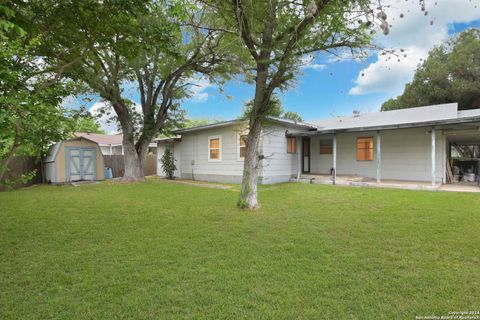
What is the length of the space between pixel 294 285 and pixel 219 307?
2.70 feet

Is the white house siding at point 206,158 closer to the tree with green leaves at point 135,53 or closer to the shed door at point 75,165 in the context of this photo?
the tree with green leaves at point 135,53

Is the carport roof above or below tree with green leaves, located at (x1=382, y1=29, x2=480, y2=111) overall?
below

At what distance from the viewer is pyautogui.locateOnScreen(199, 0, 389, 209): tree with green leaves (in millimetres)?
5176

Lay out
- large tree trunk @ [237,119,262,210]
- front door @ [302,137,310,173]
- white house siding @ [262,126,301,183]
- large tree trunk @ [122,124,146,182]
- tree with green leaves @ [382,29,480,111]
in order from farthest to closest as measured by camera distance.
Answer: tree with green leaves @ [382,29,480,111] → front door @ [302,137,310,173] → large tree trunk @ [122,124,146,182] → white house siding @ [262,126,301,183] → large tree trunk @ [237,119,262,210]

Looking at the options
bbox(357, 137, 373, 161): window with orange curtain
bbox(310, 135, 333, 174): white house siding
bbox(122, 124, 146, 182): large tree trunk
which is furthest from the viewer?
A: bbox(310, 135, 333, 174): white house siding

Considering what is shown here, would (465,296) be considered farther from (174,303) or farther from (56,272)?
(56,272)

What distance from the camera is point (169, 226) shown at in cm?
489

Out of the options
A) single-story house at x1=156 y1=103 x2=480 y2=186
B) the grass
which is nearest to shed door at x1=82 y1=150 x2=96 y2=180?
single-story house at x1=156 y1=103 x2=480 y2=186

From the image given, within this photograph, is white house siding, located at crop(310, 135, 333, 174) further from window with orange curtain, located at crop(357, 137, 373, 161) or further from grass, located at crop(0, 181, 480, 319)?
grass, located at crop(0, 181, 480, 319)

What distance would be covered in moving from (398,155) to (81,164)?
1564cm

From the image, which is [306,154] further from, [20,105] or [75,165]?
[20,105]

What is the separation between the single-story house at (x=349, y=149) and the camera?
34.7 ft

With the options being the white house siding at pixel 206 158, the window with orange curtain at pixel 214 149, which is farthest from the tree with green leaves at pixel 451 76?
the window with orange curtain at pixel 214 149

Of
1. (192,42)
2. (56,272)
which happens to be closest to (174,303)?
(56,272)
